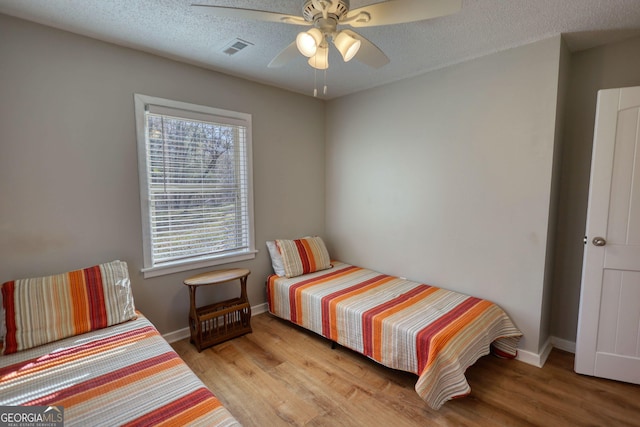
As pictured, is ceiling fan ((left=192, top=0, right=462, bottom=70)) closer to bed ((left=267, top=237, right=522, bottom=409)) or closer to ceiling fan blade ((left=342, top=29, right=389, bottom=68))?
ceiling fan blade ((left=342, top=29, right=389, bottom=68))

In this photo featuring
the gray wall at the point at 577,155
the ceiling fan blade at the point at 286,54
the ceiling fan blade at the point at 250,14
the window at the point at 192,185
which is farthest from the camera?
the window at the point at 192,185

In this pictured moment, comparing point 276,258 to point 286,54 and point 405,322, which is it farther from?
point 286,54

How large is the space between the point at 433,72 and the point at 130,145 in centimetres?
273

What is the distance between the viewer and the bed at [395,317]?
1.86 metres

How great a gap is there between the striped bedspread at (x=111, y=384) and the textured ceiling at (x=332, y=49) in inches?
72.6

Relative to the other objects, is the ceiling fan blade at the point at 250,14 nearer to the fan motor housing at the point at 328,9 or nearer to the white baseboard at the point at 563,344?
the fan motor housing at the point at 328,9

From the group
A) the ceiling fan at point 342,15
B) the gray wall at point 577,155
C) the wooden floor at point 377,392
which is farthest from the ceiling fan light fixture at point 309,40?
the gray wall at point 577,155

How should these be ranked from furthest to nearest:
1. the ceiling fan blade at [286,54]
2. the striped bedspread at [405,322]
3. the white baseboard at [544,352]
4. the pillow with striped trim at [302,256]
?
the pillow with striped trim at [302,256], the white baseboard at [544,352], the striped bedspread at [405,322], the ceiling fan blade at [286,54]

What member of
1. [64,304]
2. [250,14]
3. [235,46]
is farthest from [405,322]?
[235,46]

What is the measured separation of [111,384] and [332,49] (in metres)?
2.53

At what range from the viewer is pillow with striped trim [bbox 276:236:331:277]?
3135mm

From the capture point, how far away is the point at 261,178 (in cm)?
318

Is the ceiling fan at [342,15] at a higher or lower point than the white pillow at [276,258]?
higher

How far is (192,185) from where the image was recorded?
268 cm
